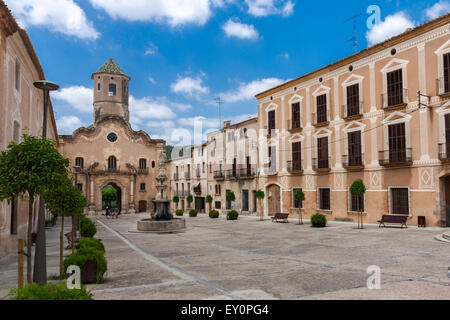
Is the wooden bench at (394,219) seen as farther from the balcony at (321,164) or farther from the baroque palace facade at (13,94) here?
the baroque palace facade at (13,94)

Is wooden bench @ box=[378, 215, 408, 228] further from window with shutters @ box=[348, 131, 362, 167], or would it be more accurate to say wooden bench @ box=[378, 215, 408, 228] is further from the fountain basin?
the fountain basin

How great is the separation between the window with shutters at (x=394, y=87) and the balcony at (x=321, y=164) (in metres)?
6.01

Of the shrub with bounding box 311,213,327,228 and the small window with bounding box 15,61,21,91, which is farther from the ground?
the small window with bounding box 15,61,21,91

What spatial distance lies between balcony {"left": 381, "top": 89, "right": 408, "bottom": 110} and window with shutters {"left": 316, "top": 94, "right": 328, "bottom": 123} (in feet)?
16.4

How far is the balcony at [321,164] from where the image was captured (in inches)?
1032

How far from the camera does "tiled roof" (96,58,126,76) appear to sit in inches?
2170

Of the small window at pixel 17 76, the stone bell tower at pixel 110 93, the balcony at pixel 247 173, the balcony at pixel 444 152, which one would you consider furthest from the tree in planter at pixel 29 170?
the stone bell tower at pixel 110 93

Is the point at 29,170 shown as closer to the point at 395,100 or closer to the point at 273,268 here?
the point at 273,268

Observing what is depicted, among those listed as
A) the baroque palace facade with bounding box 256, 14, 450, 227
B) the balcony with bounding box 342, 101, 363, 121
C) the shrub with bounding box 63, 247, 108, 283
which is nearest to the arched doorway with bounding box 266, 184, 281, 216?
the baroque palace facade with bounding box 256, 14, 450, 227

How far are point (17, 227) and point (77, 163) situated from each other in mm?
34691

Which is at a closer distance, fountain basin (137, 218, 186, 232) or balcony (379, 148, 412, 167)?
balcony (379, 148, 412, 167)

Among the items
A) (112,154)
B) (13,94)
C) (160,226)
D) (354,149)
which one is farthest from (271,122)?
(112,154)

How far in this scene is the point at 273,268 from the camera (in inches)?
384

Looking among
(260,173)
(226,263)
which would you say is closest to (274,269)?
(226,263)
